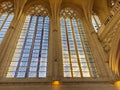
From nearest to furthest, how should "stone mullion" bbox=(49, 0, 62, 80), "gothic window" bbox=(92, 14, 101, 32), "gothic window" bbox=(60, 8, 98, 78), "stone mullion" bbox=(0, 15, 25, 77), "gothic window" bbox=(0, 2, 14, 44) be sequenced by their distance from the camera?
"stone mullion" bbox=(49, 0, 62, 80) < "stone mullion" bbox=(0, 15, 25, 77) < "gothic window" bbox=(60, 8, 98, 78) < "gothic window" bbox=(0, 2, 14, 44) < "gothic window" bbox=(92, 14, 101, 32)

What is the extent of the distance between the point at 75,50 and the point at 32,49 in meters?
2.70

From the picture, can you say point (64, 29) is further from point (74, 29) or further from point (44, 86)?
point (44, 86)

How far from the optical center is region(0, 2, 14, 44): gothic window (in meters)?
11.2

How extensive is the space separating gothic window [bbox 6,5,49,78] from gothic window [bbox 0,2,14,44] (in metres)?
1.18

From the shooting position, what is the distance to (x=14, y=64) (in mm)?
8898

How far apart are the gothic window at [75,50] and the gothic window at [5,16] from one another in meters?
4.03

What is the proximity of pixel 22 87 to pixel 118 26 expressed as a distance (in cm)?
581

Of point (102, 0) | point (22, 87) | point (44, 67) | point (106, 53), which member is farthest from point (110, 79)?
point (102, 0)

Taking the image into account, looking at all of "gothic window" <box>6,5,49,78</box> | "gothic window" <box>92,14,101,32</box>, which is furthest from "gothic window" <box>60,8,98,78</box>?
"gothic window" <box>6,5,49,78</box>

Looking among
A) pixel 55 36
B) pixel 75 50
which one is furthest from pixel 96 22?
pixel 55 36

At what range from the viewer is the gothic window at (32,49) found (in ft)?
27.7

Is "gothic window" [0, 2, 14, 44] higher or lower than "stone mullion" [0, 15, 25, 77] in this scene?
higher

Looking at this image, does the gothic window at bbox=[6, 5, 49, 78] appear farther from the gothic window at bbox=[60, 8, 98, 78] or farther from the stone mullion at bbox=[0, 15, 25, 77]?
the gothic window at bbox=[60, 8, 98, 78]

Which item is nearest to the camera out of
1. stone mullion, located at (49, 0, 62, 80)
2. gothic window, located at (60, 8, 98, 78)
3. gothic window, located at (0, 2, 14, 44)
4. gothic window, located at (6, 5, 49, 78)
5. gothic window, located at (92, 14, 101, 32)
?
stone mullion, located at (49, 0, 62, 80)
